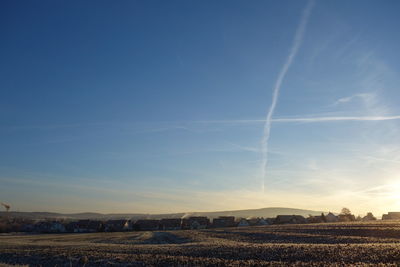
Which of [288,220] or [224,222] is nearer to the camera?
[224,222]

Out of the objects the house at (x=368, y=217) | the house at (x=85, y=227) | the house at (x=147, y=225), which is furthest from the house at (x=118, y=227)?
the house at (x=368, y=217)

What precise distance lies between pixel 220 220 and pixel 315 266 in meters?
121

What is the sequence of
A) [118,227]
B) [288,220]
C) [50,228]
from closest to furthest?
[118,227]
[50,228]
[288,220]

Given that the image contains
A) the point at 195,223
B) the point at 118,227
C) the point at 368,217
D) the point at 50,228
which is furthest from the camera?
the point at 368,217

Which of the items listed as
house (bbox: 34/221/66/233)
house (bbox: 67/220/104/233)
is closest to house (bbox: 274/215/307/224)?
house (bbox: 67/220/104/233)

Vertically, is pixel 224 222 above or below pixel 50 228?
above

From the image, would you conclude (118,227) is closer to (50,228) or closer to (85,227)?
(85,227)

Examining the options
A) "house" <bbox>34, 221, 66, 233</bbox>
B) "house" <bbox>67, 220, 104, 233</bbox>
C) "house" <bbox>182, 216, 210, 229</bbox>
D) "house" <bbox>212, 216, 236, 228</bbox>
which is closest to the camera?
"house" <bbox>67, 220, 104, 233</bbox>

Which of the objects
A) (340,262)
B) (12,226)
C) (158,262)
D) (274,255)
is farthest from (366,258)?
(12,226)

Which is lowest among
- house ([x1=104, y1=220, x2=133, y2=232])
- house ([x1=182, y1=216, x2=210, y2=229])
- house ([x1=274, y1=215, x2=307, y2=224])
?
house ([x1=104, y1=220, x2=133, y2=232])

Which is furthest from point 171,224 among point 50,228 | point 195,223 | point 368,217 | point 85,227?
point 368,217

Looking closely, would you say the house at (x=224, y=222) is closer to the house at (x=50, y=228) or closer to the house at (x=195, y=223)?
the house at (x=195, y=223)

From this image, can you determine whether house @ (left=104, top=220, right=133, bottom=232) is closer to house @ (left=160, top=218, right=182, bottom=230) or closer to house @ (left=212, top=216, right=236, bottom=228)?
house @ (left=160, top=218, right=182, bottom=230)

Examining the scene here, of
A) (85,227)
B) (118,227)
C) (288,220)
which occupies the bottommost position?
(85,227)
